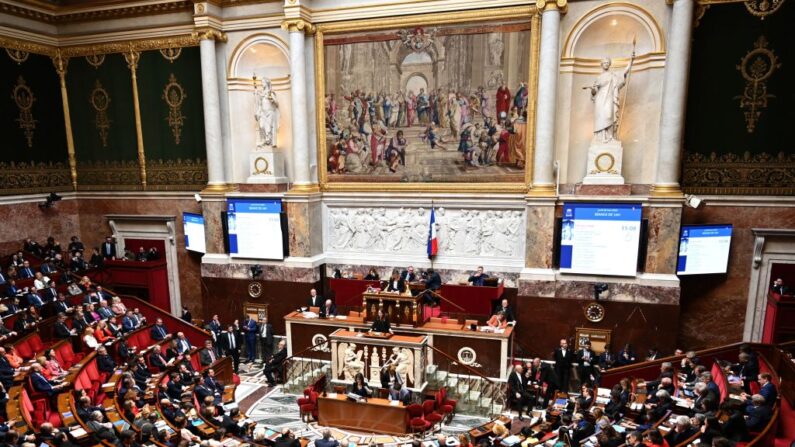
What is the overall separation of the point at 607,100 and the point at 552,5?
3.02 metres

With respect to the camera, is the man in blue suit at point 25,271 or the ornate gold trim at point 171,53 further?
the ornate gold trim at point 171,53

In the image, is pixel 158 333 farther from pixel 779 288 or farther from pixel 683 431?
pixel 779 288

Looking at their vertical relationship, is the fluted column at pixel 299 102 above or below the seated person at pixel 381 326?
above

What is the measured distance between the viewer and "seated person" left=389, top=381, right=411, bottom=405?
11375mm

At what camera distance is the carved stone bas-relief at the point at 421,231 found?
50.6ft

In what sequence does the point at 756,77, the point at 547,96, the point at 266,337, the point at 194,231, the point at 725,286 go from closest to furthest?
the point at 756,77 < the point at 725,286 < the point at 547,96 < the point at 266,337 < the point at 194,231

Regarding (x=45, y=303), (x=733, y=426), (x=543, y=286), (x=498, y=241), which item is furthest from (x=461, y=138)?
(x=45, y=303)

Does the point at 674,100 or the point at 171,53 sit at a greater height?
the point at 171,53

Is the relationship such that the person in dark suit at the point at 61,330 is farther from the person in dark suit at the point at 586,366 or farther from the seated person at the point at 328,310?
the person in dark suit at the point at 586,366

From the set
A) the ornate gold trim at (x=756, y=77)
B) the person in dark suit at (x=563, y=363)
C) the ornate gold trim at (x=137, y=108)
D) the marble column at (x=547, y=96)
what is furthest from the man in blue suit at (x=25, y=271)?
the ornate gold trim at (x=756, y=77)

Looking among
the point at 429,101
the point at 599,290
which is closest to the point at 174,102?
the point at 429,101

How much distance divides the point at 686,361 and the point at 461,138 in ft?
27.8

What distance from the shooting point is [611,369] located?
12734mm

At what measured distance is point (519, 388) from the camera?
39.3 feet
